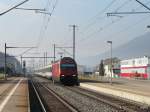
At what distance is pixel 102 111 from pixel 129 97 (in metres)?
10.4

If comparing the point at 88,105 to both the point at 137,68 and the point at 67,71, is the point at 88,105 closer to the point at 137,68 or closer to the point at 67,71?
the point at 67,71

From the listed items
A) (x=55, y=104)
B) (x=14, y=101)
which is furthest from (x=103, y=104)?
(x=14, y=101)

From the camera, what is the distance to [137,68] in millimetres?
109688

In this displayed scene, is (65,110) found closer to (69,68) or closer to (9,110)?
(9,110)

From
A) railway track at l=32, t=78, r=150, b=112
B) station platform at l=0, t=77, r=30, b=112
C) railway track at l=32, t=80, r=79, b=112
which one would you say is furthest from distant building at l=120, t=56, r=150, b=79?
railway track at l=32, t=78, r=150, b=112

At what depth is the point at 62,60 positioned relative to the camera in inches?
2293

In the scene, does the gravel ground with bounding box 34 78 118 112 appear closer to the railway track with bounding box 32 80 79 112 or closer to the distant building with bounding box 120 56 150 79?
the railway track with bounding box 32 80 79 112

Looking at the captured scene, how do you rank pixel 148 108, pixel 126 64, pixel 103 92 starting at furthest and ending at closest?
pixel 126 64, pixel 103 92, pixel 148 108

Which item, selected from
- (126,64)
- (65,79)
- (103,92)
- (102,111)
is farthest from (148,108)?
(126,64)

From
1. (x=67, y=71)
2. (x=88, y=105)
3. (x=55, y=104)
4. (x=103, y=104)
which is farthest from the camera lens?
(x=67, y=71)

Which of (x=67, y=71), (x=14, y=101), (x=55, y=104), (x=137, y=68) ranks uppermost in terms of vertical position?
(x=137, y=68)

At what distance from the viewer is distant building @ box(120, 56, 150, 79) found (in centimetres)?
9939

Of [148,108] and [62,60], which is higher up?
[62,60]

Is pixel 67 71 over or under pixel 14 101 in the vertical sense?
over
